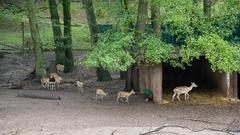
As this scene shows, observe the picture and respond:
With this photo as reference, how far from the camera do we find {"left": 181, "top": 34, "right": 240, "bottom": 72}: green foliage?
18859 mm

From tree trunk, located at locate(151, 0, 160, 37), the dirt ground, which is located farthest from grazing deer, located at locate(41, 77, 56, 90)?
tree trunk, located at locate(151, 0, 160, 37)

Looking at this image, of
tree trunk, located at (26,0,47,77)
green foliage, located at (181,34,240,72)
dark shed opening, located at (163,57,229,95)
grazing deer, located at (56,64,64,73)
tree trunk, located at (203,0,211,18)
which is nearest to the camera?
green foliage, located at (181,34,240,72)

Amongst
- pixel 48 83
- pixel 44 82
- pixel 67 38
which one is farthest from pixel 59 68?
pixel 44 82

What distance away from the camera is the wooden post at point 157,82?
2168 centimetres

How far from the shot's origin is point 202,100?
73.6 ft

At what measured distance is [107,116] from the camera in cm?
1958

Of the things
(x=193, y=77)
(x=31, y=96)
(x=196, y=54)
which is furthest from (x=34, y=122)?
(x=193, y=77)

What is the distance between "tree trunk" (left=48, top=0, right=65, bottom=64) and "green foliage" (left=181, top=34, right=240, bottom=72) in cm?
1026

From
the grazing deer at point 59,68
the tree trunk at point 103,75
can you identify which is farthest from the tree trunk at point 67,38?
the tree trunk at point 103,75

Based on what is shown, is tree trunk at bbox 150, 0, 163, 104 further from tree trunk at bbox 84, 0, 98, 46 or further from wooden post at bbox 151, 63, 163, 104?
tree trunk at bbox 84, 0, 98, 46

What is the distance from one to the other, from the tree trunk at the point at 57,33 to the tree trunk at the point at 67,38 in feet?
1.12

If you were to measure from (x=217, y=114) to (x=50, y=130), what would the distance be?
6.34 m

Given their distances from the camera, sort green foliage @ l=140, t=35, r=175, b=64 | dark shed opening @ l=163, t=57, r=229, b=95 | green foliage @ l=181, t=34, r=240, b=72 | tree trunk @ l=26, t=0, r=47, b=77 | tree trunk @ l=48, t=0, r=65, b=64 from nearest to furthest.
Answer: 1. green foliage @ l=181, t=34, r=240, b=72
2. green foliage @ l=140, t=35, r=175, b=64
3. dark shed opening @ l=163, t=57, r=229, b=95
4. tree trunk @ l=26, t=0, r=47, b=77
5. tree trunk @ l=48, t=0, r=65, b=64

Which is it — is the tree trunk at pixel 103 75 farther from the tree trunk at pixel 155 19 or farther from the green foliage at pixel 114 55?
the green foliage at pixel 114 55
